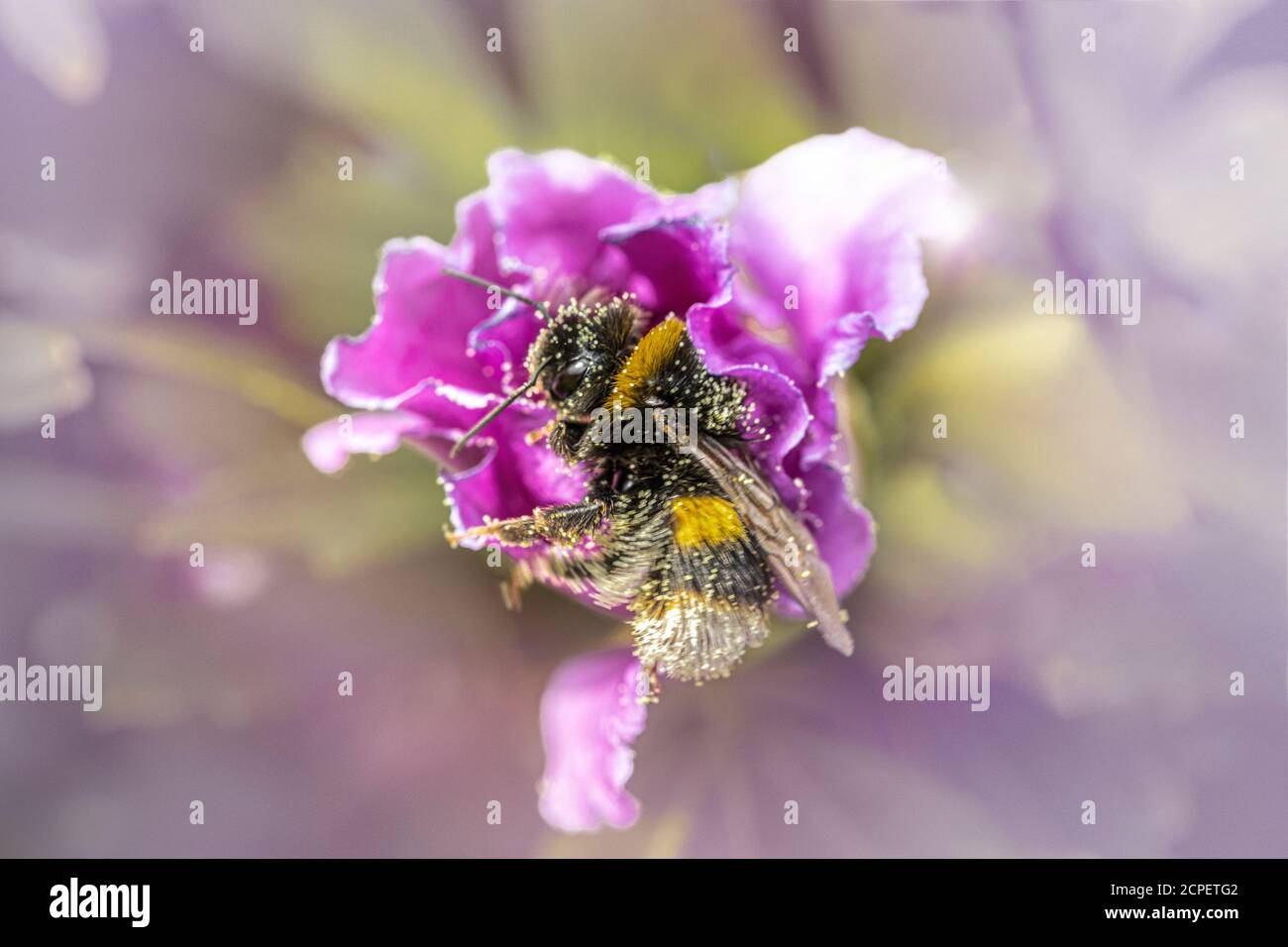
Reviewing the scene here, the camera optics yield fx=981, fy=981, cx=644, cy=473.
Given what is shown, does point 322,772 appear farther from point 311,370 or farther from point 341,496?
point 311,370

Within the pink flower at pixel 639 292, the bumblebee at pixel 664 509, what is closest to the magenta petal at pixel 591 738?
the pink flower at pixel 639 292

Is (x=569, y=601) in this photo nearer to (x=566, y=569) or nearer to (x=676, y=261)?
(x=566, y=569)

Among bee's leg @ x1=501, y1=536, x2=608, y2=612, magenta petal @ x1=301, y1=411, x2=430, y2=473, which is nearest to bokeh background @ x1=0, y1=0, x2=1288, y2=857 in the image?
magenta petal @ x1=301, y1=411, x2=430, y2=473

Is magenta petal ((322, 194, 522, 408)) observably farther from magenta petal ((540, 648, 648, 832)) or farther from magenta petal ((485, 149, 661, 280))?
magenta petal ((540, 648, 648, 832))

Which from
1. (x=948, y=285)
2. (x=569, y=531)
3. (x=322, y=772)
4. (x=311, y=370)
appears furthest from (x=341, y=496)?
(x=948, y=285)

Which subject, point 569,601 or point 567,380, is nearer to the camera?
point 567,380

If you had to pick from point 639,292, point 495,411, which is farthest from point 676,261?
point 495,411
